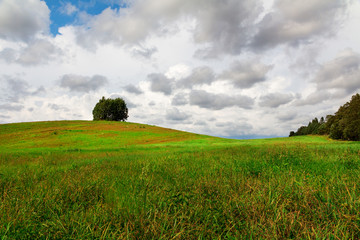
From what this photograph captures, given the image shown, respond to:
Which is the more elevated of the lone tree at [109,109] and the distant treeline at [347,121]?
the lone tree at [109,109]

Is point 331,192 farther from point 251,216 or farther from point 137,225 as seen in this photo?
point 137,225

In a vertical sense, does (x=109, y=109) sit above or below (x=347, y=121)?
above

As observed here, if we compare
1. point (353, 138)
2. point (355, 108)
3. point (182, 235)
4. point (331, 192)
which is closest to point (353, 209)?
point (331, 192)

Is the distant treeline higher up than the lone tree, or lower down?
lower down

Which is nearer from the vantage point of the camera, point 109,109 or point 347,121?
point 347,121

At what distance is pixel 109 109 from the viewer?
8988cm

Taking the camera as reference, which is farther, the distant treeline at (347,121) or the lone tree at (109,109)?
the lone tree at (109,109)

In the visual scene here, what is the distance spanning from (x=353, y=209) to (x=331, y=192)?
70 centimetres

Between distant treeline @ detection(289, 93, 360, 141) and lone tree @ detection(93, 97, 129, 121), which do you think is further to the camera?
lone tree @ detection(93, 97, 129, 121)

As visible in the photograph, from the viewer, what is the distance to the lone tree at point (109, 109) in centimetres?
8975

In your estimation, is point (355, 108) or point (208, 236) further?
point (355, 108)

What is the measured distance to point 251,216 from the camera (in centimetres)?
271

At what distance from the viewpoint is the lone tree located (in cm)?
8975

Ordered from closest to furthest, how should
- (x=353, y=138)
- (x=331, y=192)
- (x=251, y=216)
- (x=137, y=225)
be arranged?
(x=137, y=225) < (x=251, y=216) < (x=331, y=192) < (x=353, y=138)
